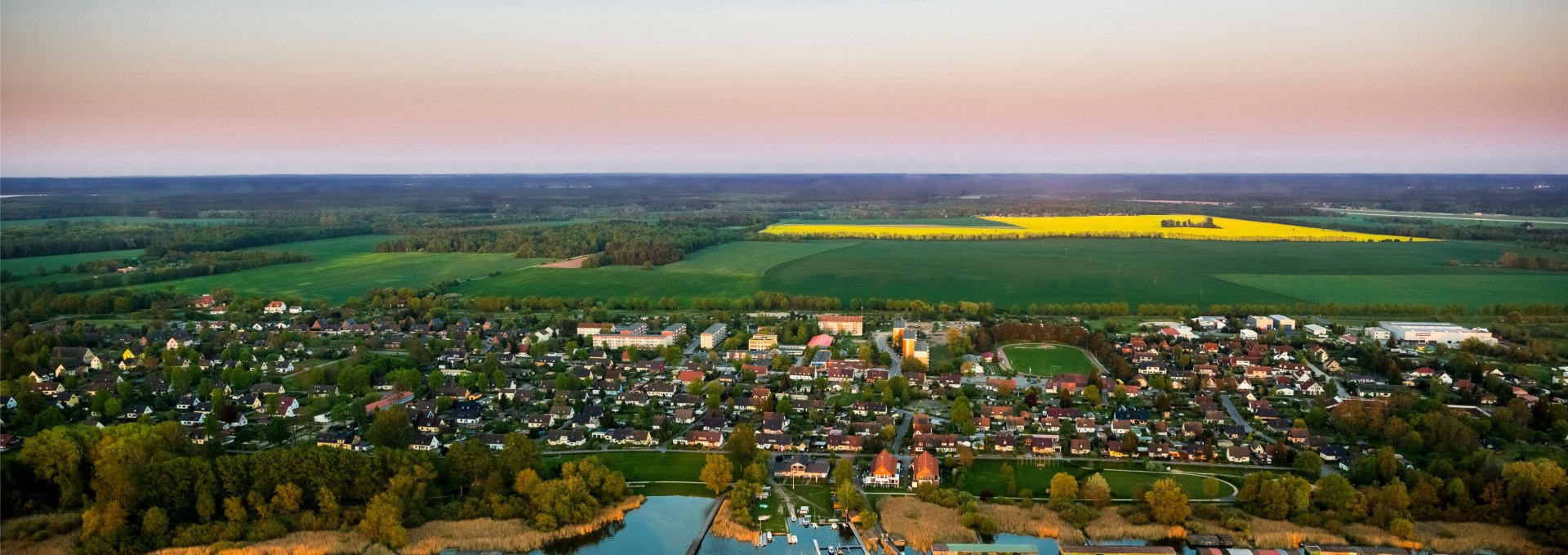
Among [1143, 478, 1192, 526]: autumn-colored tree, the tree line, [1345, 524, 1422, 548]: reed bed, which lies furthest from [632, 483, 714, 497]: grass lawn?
[1345, 524, 1422, 548]: reed bed

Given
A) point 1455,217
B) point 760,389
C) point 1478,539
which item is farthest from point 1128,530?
point 1455,217

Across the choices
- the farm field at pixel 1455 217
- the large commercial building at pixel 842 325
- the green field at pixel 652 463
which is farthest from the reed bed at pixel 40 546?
the farm field at pixel 1455 217

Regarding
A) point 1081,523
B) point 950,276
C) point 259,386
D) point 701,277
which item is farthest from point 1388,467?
point 701,277

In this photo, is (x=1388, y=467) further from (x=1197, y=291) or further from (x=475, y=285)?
(x=475, y=285)

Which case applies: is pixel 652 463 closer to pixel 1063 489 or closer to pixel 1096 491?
pixel 1063 489

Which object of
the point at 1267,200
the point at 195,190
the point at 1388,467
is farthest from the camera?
the point at 1267,200

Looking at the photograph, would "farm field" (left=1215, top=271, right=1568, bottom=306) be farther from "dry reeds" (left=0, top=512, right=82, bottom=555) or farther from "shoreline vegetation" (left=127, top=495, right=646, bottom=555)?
"dry reeds" (left=0, top=512, right=82, bottom=555)

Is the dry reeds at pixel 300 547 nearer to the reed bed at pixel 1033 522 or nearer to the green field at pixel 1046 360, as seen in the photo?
the reed bed at pixel 1033 522
